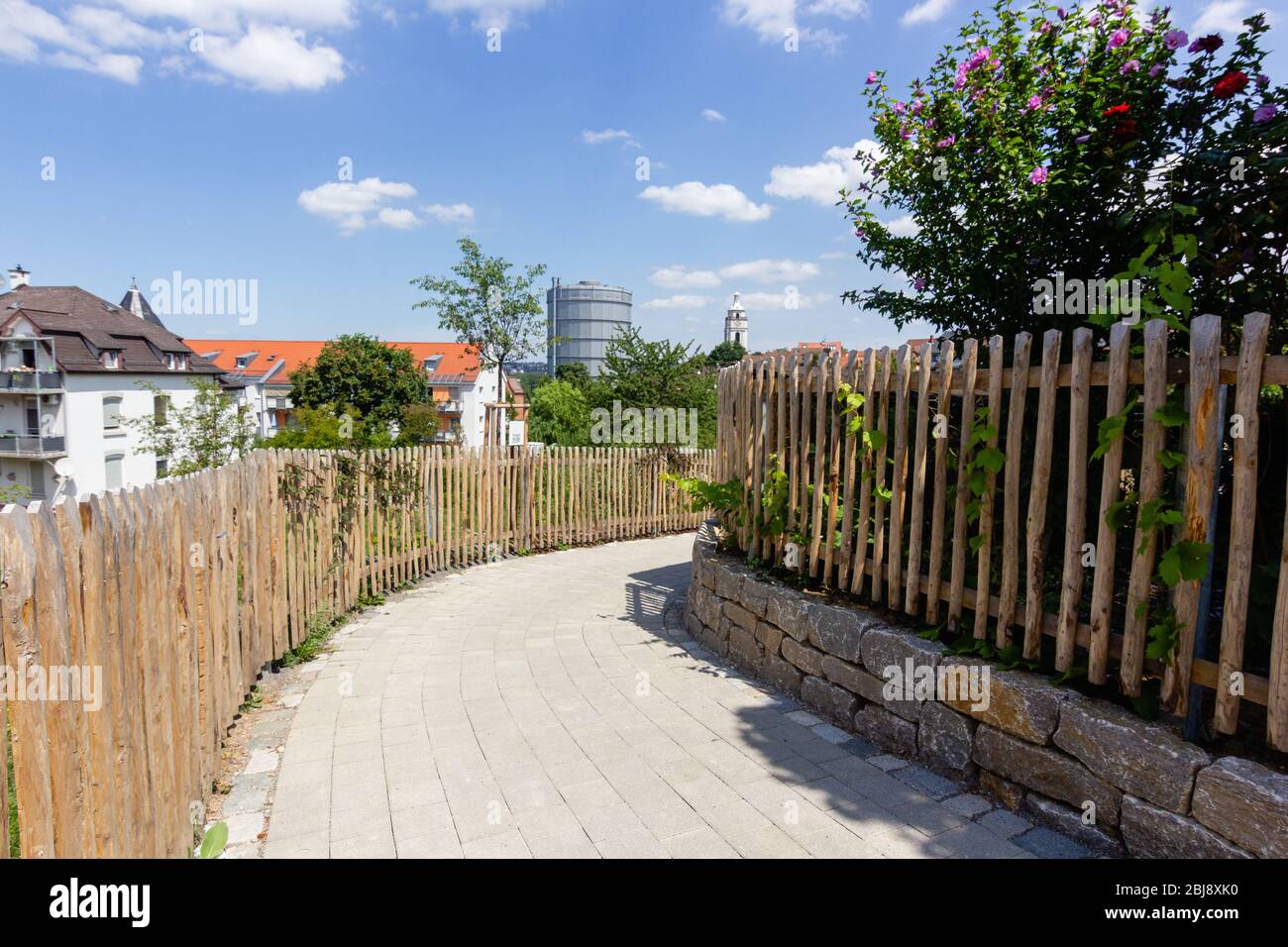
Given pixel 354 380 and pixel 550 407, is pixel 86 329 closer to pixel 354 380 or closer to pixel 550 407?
pixel 354 380

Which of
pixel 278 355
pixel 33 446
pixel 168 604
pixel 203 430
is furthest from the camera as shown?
pixel 278 355

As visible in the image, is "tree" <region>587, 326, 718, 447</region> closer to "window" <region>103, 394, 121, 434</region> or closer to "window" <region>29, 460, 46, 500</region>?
"window" <region>103, 394, 121, 434</region>

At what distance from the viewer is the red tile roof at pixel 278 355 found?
63812 mm

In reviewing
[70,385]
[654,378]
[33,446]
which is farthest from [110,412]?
[654,378]

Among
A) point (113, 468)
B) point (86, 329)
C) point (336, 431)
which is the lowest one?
point (113, 468)

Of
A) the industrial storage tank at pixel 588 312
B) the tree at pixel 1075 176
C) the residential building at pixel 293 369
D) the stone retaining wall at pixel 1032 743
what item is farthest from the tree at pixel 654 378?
the industrial storage tank at pixel 588 312

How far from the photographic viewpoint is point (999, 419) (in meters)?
3.75

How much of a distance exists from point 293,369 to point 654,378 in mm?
50976

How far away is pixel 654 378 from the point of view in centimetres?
1566

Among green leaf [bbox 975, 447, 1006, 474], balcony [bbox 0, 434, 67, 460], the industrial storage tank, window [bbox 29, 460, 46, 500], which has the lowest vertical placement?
window [bbox 29, 460, 46, 500]

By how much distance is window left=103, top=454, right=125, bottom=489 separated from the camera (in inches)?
1576

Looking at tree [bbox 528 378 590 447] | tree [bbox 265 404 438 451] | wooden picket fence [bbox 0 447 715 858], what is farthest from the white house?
wooden picket fence [bbox 0 447 715 858]

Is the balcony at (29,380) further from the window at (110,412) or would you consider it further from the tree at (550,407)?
the tree at (550,407)
